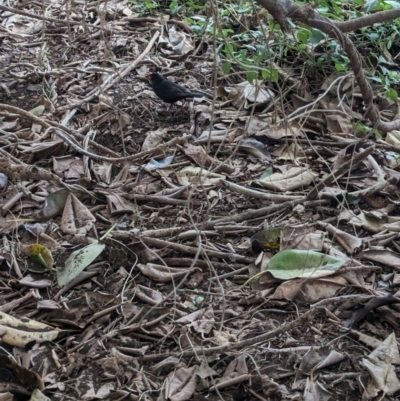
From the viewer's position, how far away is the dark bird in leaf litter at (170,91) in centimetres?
341

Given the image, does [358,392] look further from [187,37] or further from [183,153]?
[187,37]

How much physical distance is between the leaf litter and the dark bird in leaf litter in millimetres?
89

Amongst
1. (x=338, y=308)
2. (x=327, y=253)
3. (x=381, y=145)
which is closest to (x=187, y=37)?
(x=381, y=145)

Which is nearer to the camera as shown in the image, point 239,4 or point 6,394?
point 6,394

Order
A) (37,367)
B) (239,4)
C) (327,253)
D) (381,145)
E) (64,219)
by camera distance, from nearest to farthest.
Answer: (37,367)
(327,253)
(64,219)
(381,145)
(239,4)

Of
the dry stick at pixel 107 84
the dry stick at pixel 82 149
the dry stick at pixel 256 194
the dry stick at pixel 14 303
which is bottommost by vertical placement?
the dry stick at pixel 107 84

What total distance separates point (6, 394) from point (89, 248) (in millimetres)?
698

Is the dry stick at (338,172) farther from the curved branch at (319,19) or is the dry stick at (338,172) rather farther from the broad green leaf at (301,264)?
the broad green leaf at (301,264)

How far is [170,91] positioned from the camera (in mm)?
3426

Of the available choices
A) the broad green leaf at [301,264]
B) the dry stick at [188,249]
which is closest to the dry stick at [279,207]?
the dry stick at [188,249]

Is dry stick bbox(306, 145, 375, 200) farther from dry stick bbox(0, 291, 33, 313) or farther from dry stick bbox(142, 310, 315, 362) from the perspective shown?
dry stick bbox(0, 291, 33, 313)

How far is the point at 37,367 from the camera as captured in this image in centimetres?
204

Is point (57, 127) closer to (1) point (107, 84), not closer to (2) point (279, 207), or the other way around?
(1) point (107, 84)

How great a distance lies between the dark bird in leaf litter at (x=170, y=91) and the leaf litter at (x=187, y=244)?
89 mm
